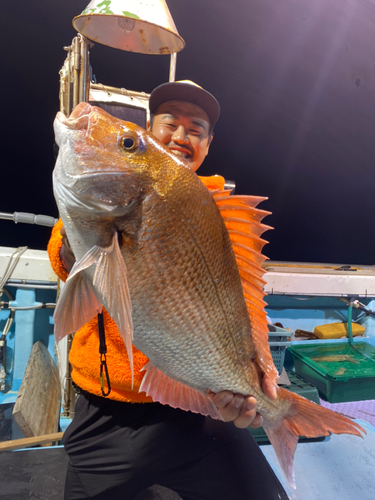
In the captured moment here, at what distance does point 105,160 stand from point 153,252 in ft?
0.85

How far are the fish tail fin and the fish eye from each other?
1.02m

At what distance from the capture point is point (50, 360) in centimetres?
255

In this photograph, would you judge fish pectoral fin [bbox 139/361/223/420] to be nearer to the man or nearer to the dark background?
the man

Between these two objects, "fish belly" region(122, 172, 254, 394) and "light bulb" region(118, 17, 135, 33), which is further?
"light bulb" region(118, 17, 135, 33)

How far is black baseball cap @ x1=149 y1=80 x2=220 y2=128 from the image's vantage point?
1.25 m

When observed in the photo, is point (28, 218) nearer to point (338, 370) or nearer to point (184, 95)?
point (184, 95)

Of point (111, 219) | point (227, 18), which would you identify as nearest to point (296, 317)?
point (111, 219)

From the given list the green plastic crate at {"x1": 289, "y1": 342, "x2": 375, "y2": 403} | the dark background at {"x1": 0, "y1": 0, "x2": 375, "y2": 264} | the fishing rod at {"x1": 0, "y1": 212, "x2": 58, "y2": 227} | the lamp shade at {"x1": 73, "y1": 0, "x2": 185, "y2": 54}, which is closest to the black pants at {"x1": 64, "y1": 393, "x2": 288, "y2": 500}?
the fishing rod at {"x1": 0, "y1": 212, "x2": 58, "y2": 227}

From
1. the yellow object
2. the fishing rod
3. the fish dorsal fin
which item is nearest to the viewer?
the fish dorsal fin

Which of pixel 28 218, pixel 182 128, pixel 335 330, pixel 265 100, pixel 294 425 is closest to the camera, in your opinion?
pixel 294 425

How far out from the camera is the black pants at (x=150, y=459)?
110cm

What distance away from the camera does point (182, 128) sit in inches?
49.1

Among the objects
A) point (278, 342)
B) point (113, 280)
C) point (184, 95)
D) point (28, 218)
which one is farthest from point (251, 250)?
point (28, 218)

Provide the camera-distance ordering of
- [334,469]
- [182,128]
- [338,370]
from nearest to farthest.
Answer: [182,128]
[334,469]
[338,370]
